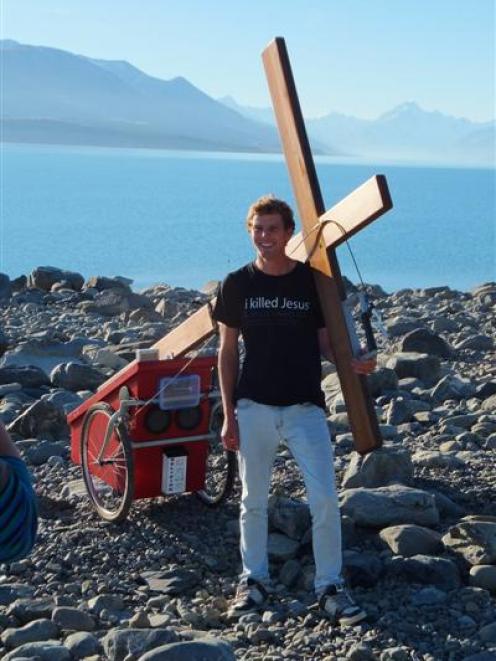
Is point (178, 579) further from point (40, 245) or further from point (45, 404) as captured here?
point (40, 245)

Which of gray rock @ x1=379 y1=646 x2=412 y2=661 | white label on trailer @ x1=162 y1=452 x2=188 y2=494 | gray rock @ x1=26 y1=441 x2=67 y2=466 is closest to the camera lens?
gray rock @ x1=379 y1=646 x2=412 y2=661

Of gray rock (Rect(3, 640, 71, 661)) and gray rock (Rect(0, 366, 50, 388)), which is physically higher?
gray rock (Rect(0, 366, 50, 388))

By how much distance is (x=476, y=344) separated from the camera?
43.3ft

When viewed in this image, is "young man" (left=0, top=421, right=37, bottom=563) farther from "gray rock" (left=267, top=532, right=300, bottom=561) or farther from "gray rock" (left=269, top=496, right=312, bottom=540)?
"gray rock" (left=269, top=496, right=312, bottom=540)

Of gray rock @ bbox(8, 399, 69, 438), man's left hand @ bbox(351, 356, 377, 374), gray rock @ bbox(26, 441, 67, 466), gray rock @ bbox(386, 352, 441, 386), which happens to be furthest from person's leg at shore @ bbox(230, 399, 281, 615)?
gray rock @ bbox(386, 352, 441, 386)

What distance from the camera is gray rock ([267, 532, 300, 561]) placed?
6000mm

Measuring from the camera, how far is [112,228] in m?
57.1

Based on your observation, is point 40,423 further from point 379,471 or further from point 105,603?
point 105,603

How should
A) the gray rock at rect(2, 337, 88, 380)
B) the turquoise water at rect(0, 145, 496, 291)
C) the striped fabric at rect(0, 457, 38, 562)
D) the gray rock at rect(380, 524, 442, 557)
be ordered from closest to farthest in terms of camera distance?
the striped fabric at rect(0, 457, 38, 562) < the gray rock at rect(380, 524, 442, 557) < the gray rock at rect(2, 337, 88, 380) < the turquoise water at rect(0, 145, 496, 291)

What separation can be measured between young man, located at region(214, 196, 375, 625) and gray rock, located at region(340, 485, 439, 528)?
82 centimetres

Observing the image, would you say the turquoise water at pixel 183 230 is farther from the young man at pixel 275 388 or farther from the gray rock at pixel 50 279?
the young man at pixel 275 388

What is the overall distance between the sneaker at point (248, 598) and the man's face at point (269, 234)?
1325 millimetres

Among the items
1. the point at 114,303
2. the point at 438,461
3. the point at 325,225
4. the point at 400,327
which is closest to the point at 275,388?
the point at 325,225

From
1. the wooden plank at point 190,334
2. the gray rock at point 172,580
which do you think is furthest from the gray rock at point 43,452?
the gray rock at point 172,580
